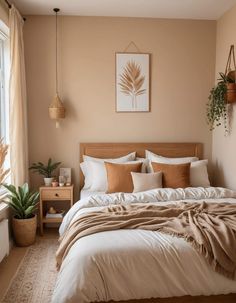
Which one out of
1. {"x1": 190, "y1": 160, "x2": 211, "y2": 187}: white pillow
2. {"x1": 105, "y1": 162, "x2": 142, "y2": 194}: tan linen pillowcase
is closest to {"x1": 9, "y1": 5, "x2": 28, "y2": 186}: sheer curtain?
{"x1": 105, "y1": 162, "x2": 142, "y2": 194}: tan linen pillowcase

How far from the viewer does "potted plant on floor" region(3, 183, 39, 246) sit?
10.3 ft

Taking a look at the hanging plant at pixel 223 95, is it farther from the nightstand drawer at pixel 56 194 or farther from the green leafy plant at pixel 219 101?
the nightstand drawer at pixel 56 194

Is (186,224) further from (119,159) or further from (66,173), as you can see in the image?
(66,173)

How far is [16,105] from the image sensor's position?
10.7 feet

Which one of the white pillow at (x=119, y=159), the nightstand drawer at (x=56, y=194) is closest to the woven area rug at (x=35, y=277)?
the nightstand drawer at (x=56, y=194)

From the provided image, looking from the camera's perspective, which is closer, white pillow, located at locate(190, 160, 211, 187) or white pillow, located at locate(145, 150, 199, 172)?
white pillow, located at locate(190, 160, 211, 187)

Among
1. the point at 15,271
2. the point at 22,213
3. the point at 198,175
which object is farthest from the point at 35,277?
the point at 198,175

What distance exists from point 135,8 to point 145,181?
2.09m

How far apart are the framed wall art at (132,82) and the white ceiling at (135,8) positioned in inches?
20.5

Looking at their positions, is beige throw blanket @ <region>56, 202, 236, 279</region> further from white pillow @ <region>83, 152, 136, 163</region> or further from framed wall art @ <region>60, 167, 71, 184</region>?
framed wall art @ <region>60, 167, 71, 184</region>

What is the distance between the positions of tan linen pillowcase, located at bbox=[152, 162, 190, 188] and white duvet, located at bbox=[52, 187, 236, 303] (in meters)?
1.42

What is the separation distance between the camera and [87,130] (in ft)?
12.5

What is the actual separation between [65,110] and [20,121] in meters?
0.65

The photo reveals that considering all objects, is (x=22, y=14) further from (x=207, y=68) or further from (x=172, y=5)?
(x=207, y=68)
